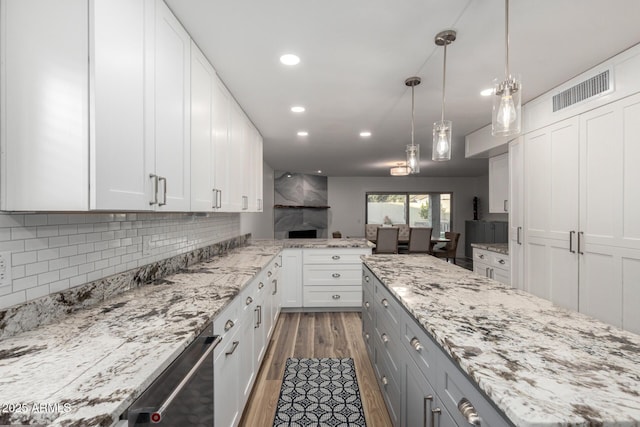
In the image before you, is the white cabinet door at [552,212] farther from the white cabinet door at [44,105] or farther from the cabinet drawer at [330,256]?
the white cabinet door at [44,105]

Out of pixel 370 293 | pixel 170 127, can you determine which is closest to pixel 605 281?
pixel 370 293

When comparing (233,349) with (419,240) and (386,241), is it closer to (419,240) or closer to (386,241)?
(386,241)

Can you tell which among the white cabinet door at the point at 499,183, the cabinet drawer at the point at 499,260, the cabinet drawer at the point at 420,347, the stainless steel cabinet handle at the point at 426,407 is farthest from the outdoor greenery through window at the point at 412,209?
the stainless steel cabinet handle at the point at 426,407

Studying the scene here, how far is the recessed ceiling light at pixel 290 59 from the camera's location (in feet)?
6.86

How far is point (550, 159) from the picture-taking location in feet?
9.30

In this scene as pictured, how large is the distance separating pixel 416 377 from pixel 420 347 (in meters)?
0.17

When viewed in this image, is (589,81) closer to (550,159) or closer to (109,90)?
(550,159)

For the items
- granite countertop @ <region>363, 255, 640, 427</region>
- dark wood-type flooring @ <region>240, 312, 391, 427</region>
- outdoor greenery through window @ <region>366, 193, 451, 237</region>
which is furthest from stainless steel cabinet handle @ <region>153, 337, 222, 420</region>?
outdoor greenery through window @ <region>366, 193, 451, 237</region>

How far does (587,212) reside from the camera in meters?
2.45

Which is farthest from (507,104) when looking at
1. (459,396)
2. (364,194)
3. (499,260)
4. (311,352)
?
(364,194)

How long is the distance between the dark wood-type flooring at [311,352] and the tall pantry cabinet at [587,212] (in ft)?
5.88

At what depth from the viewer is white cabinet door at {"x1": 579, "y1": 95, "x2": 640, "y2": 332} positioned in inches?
82.4

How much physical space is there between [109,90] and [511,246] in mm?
3742

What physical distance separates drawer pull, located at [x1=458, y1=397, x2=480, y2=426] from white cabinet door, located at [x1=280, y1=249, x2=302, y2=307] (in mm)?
3342
